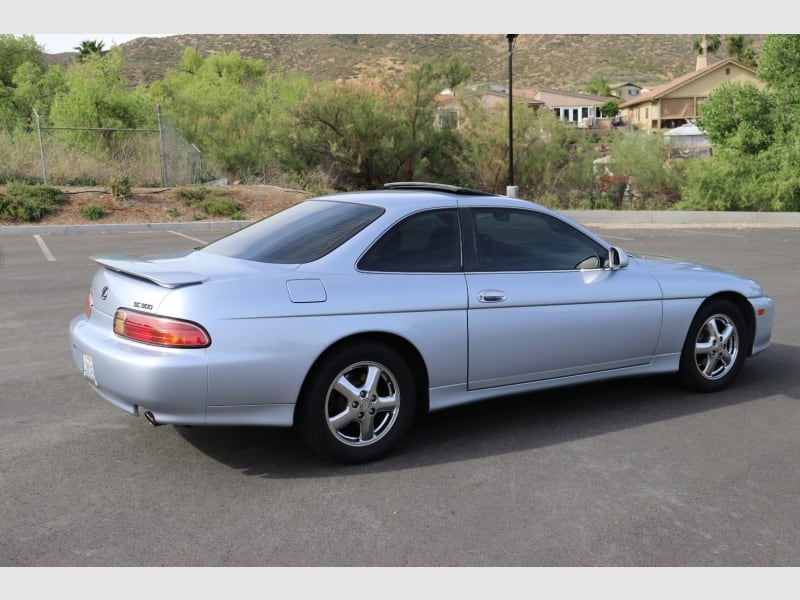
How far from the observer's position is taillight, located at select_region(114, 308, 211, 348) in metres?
4.09

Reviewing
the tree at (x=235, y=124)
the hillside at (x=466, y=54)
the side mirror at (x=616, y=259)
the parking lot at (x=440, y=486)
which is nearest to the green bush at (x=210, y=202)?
the tree at (x=235, y=124)

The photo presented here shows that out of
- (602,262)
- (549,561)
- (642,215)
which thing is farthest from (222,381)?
(642,215)

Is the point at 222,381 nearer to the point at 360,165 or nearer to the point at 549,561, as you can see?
the point at 549,561

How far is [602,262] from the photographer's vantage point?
549cm

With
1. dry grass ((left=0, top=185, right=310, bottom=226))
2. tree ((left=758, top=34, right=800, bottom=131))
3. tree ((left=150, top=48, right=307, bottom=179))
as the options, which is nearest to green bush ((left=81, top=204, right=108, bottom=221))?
dry grass ((left=0, top=185, right=310, bottom=226))

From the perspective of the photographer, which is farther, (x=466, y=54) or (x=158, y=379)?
(x=466, y=54)

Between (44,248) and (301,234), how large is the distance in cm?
1207

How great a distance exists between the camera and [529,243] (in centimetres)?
529

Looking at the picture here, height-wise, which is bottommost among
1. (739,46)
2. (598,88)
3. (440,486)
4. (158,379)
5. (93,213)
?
(440,486)

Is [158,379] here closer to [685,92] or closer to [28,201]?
[28,201]

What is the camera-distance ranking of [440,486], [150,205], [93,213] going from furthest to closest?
[150,205], [93,213], [440,486]

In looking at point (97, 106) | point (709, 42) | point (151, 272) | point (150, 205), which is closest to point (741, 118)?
point (150, 205)

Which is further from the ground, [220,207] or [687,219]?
[220,207]

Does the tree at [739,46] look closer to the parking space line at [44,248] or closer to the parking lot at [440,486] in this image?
the parking space line at [44,248]
